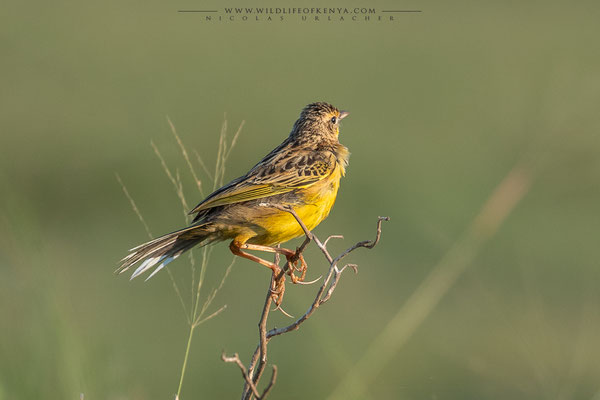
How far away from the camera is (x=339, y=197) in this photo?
54.1ft

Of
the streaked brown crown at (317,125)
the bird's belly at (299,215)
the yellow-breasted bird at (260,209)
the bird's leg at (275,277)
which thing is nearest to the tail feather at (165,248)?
the yellow-breasted bird at (260,209)

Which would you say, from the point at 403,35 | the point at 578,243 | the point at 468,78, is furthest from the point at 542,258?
the point at 403,35

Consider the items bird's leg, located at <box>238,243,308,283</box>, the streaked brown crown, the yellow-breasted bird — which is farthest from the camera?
the streaked brown crown

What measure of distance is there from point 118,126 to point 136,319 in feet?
26.7

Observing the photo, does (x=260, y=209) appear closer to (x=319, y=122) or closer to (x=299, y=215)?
(x=299, y=215)

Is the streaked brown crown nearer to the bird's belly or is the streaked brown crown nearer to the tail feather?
the bird's belly

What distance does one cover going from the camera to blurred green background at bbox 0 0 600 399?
233 inches

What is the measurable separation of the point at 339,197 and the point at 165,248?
11.2m

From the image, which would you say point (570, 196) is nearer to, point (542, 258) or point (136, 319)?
point (542, 258)

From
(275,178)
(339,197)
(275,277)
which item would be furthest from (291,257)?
(339,197)

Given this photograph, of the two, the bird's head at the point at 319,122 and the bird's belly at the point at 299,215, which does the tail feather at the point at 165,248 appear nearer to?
the bird's belly at the point at 299,215

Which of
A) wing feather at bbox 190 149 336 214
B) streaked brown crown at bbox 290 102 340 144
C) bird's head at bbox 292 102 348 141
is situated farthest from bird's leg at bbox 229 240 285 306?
bird's head at bbox 292 102 348 141

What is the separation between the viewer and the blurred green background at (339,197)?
591cm

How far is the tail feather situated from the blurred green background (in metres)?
0.18
